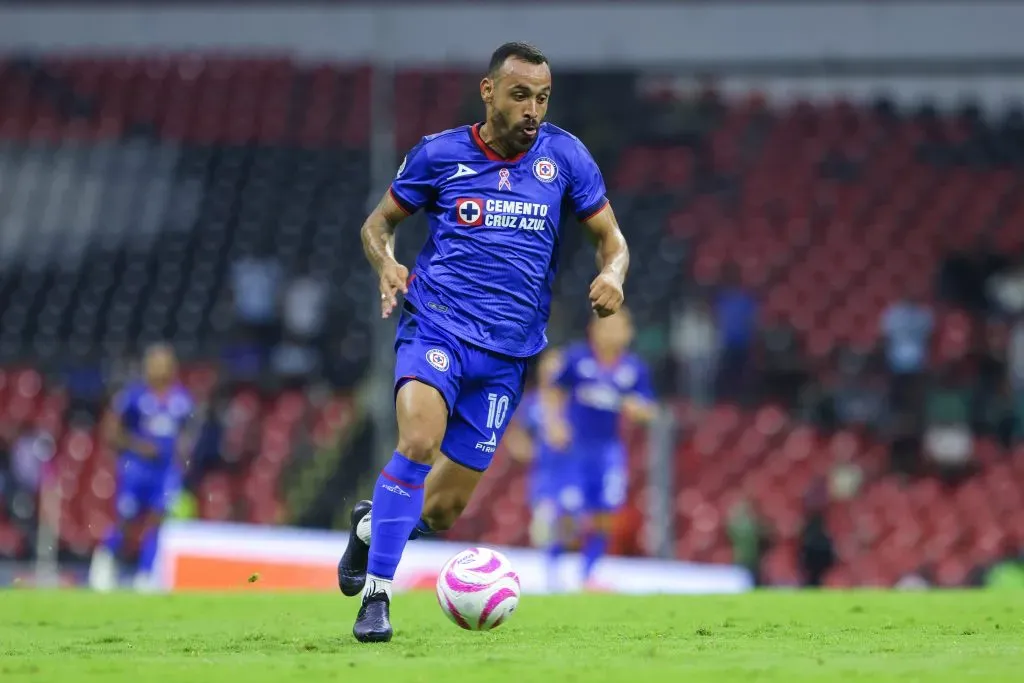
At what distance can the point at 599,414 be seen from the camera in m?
13.1

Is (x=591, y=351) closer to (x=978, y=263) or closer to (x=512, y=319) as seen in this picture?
(x=512, y=319)

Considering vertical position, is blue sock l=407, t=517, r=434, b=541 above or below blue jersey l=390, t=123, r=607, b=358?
below

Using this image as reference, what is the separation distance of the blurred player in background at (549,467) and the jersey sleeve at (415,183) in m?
6.06

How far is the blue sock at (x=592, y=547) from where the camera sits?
13070 millimetres

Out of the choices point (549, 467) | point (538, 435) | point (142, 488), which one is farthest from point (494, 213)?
point (142, 488)

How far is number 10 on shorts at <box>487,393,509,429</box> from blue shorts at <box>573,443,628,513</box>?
6.24m

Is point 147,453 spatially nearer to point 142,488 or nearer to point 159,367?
point 142,488

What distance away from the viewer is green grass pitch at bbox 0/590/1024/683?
5316 mm

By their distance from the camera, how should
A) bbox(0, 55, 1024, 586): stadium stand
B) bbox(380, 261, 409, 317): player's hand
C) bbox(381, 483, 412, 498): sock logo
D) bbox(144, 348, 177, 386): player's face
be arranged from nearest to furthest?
bbox(380, 261, 409, 317): player's hand
bbox(381, 483, 412, 498): sock logo
bbox(144, 348, 177, 386): player's face
bbox(0, 55, 1024, 586): stadium stand

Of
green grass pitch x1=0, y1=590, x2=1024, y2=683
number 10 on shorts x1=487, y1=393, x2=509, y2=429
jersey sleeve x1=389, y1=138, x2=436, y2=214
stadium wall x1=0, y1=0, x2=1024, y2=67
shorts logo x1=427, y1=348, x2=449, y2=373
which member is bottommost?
green grass pitch x1=0, y1=590, x2=1024, y2=683

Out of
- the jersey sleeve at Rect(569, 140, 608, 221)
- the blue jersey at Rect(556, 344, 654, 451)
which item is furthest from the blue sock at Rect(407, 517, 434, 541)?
the blue jersey at Rect(556, 344, 654, 451)

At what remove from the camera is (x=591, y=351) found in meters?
13.2

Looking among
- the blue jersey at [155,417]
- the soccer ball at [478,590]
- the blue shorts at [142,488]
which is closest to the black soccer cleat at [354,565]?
the soccer ball at [478,590]

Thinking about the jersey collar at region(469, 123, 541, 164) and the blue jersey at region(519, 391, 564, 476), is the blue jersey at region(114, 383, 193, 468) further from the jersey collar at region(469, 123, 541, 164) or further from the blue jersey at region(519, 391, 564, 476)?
the jersey collar at region(469, 123, 541, 164)
